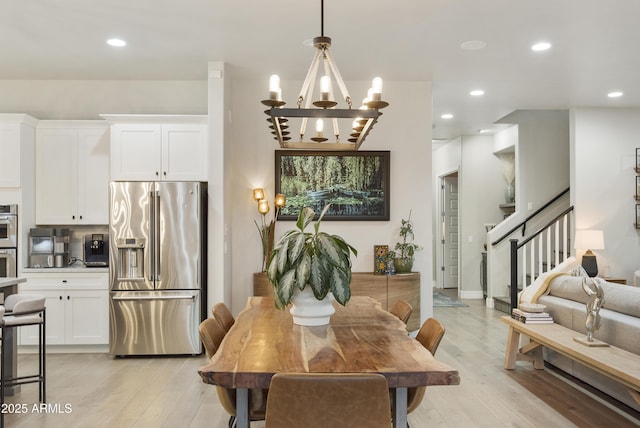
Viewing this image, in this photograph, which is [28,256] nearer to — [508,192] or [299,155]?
[299,155]

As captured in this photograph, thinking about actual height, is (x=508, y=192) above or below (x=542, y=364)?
above

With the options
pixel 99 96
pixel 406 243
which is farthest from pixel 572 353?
pixel 99 96

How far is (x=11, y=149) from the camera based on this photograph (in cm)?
537

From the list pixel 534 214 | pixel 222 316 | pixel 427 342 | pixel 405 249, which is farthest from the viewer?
pixel 534 214

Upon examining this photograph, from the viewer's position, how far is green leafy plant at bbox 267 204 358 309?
254cm

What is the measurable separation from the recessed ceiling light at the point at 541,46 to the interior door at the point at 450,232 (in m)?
5.48

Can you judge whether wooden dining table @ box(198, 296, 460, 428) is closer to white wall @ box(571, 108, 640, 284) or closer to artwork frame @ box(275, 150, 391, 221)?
artwork frame @ box(275, 150, 391, 221)

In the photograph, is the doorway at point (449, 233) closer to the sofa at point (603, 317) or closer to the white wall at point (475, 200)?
the white wall at point (475, 200)

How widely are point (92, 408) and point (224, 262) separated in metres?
1.93

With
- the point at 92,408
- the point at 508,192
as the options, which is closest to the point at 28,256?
the point at 92,408

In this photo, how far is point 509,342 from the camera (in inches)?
185

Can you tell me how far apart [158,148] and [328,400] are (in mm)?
4215

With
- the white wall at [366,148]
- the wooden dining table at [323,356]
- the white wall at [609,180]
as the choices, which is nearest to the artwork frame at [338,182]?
the white wall at [366,148]

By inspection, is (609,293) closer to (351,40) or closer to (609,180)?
(351,40)
